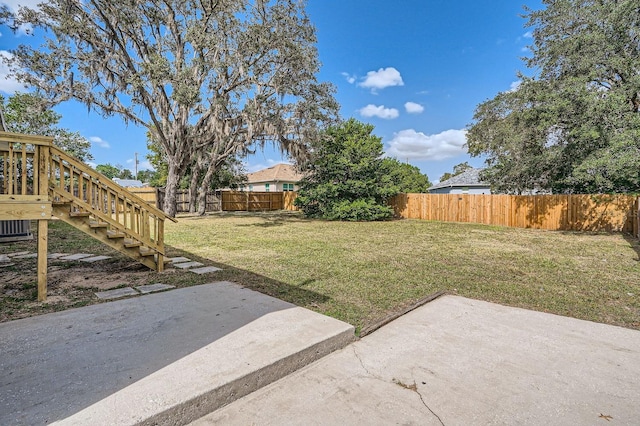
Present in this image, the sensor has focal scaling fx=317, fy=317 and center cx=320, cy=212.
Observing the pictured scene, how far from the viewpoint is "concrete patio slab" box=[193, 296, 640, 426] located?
163 centimetres

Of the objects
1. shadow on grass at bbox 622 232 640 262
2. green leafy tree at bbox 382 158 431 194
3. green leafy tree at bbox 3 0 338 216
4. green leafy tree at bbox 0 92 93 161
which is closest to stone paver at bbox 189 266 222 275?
green leafy tree at bbox 3 0 338 216

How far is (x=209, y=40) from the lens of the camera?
35.1ft

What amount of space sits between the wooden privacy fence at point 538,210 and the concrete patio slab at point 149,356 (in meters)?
11.8

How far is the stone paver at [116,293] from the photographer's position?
3508 millimetres

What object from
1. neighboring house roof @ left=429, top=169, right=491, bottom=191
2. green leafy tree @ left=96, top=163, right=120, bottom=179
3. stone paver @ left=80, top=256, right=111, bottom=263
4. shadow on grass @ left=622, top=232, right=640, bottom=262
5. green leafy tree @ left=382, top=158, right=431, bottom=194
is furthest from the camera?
green leafy tree @ left=96, top=163, right=120, bottom=179

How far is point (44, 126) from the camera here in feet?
48.7

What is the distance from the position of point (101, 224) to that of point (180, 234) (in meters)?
5.03

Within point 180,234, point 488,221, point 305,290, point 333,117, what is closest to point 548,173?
point 488,221

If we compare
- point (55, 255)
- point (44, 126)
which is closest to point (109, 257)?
point (55, 255)

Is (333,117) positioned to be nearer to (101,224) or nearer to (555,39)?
(555,39)

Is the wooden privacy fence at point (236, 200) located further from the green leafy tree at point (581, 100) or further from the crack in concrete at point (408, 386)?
the crack in concrete at point (408, 386)

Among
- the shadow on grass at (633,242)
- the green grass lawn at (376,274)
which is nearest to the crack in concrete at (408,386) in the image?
the green grass lawn at (376,274)

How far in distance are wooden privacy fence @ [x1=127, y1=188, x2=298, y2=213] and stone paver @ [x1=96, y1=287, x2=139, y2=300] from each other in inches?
615

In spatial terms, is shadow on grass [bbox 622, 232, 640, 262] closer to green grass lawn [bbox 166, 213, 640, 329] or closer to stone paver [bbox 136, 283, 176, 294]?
green grass lawn [bbox 166, 213, 640, 329]
